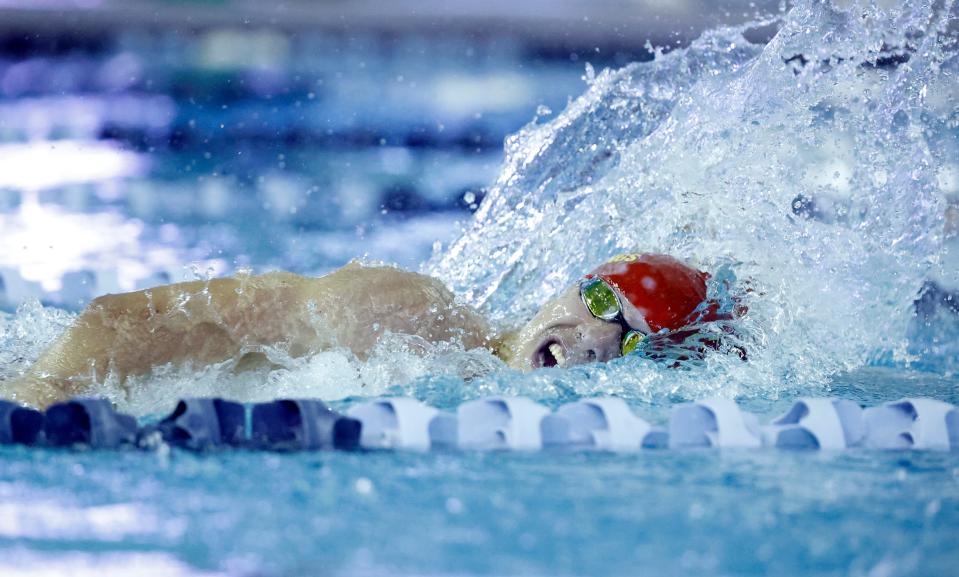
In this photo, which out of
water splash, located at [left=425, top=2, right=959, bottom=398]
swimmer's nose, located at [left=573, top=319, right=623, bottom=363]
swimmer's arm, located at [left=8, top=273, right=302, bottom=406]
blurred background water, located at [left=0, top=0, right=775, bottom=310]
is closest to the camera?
swimmer's arm, located at [left=8, top=273, right=302, bottom=406]

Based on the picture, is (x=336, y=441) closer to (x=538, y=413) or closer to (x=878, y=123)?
(x=538, y=413)

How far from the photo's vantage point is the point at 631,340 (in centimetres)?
231

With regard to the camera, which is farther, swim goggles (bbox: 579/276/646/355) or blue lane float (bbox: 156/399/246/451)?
swim goggles (bbox: 579/276/646/355)

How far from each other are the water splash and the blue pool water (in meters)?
0.01

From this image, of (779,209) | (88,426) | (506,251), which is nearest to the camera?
(88,426)

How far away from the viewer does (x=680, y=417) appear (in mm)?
1841

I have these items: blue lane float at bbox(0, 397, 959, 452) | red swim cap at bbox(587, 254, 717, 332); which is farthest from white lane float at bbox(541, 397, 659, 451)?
red swim cap at bbox(587, 254, 717, 332)

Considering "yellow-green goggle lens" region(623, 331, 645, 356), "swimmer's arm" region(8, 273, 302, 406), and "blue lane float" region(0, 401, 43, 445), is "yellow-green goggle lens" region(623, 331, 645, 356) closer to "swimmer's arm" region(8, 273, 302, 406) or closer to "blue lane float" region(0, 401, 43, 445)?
"swimmer's arm" region(8, 273, 302, 406)

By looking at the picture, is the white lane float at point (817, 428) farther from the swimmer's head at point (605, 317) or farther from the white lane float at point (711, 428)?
the swimmer's head at point (605, 317)

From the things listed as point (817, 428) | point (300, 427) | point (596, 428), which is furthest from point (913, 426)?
point (300, 427)

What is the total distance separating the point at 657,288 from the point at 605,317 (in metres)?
0.15

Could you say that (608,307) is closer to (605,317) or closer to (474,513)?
(605,317)

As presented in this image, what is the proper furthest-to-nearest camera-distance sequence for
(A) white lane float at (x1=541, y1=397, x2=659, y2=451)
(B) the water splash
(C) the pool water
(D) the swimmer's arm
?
(B) the water splash < (D) the swimmer's arm < (A) white lane float at (x1=541, y1=397, x2=659, y2=451) < (C) the pool water

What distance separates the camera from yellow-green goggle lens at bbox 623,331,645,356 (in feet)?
7.57
